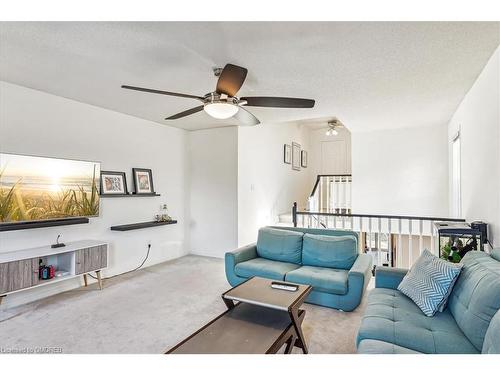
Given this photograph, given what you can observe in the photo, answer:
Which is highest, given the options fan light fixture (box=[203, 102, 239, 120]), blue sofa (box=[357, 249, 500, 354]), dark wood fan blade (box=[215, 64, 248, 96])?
dark wood fan blade (box=[215, 64, 248, 96])

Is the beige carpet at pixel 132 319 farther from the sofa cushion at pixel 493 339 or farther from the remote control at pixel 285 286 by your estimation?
the sofa cushion at pixel 493 339

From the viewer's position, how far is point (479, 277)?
1.77 m

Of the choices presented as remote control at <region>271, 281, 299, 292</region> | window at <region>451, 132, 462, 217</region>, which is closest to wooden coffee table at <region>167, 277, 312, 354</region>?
remote control at <region>271, 281, 299, 292</region>

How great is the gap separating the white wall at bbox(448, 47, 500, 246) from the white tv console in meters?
4.19

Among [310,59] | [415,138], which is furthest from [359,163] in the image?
[310,59]

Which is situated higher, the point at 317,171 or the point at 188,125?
the point at 188,125

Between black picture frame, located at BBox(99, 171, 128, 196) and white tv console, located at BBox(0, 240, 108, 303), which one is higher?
black picture frame, located at BBox(99, 171, 128, 196)

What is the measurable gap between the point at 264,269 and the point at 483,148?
253 cm

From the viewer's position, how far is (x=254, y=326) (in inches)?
79.4

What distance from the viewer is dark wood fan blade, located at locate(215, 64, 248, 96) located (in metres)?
2.08

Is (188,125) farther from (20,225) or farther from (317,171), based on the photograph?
(317,171)

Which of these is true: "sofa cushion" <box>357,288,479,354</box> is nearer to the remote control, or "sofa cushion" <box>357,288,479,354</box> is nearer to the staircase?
the remote control

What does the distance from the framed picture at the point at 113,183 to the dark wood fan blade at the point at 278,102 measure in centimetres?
263

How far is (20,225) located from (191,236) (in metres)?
2.98
